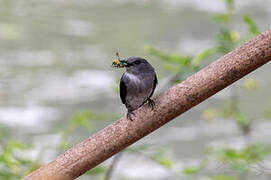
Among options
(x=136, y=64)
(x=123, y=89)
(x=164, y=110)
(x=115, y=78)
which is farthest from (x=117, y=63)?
(x=115, y=78)

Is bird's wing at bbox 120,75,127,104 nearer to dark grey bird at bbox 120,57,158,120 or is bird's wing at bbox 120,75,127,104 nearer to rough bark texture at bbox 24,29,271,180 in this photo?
dark grey bird at bbox 120,57,158,120

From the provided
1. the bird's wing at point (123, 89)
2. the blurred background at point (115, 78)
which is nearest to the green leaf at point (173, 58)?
the blurred background at point (115, 78)

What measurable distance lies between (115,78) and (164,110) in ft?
17.3

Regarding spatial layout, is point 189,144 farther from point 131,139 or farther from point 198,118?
point 131,139

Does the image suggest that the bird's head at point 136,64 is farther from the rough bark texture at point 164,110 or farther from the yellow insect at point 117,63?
the rough bark texture at point 164,110

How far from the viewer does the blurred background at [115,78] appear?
4.22 metres

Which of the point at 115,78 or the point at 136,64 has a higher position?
the point at 115,78

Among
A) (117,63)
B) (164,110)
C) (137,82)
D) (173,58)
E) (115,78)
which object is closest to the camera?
(164,110)

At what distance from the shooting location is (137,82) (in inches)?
106

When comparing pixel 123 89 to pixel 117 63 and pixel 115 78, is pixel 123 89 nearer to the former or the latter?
pixel 117 63

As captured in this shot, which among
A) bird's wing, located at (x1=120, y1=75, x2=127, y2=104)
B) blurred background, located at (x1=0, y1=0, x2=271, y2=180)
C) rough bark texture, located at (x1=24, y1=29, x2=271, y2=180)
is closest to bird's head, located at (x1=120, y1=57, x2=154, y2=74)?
bird's wing, located at (x1=120, y1=75, x2=127, y2=104)

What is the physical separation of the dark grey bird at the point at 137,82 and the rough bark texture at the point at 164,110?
391 mm

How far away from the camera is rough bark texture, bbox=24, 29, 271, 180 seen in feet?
7.06

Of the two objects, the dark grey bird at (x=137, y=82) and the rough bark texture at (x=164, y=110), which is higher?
the dark grey bird at (x=137, y=82)
